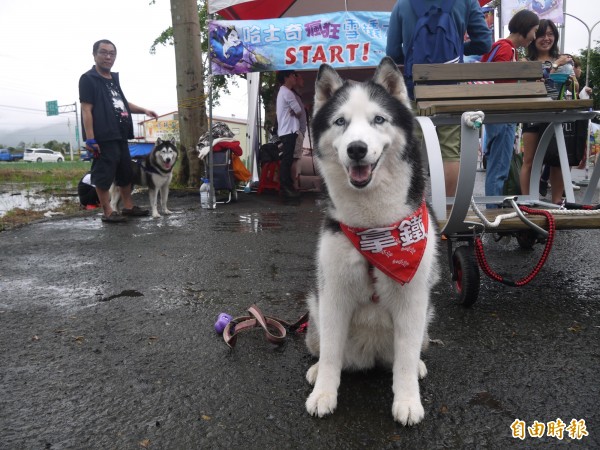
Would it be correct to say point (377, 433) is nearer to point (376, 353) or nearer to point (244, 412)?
point (376, 353)

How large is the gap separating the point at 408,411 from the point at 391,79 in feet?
4.89

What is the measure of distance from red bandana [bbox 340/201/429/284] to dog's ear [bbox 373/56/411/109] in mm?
592

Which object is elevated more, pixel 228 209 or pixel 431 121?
pixel 431 121

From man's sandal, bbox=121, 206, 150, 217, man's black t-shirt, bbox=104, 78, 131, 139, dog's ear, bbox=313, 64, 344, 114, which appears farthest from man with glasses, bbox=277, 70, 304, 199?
dog's ear, bbox=313, 64, 344, 114

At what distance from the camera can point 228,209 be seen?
7.71 m

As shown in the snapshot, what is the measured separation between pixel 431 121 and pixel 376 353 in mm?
1681

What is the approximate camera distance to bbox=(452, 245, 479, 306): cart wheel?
9.04 feet

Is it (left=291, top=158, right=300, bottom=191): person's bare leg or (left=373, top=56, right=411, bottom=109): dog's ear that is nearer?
(left=373, top=56, right=411, bottom=109): dog's ear

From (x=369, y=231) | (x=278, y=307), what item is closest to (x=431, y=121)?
(x=369, y=231)

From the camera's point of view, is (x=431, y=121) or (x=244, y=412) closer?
(x=244, y=412)

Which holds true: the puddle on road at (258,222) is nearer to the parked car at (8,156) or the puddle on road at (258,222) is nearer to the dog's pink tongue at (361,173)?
the dog's pink tongue at (361,173)

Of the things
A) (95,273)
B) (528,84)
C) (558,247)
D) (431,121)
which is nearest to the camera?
(431,121)

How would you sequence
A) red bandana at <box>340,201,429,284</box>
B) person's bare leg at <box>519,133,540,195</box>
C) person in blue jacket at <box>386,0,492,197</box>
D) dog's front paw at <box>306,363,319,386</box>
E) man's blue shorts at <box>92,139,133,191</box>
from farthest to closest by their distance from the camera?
man's blue shorts at <box>92,139,133,191</box> → person's bare leg at <box>519,133,540,195</box> → person in blue jacket at <box>386,0,492,197</box> → dog's front paw at <box>306,363,319,386</box> → red bandana at <box>340,201,429,284</box>

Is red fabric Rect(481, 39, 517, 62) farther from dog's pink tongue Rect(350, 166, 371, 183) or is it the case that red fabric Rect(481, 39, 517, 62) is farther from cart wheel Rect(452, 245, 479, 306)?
dog's pink tongue Rect(350, 166, 371, 183)
